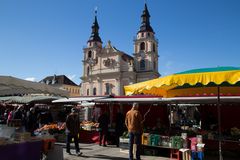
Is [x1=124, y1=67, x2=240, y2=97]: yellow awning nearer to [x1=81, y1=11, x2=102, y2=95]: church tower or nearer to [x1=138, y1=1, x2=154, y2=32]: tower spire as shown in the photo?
[x1=81, y1=11, x2=102, y2=95]: church tower

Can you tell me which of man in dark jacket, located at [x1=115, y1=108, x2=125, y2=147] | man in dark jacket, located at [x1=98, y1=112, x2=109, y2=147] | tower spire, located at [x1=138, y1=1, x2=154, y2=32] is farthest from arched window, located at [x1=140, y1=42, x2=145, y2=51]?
man in dark jacket, located at [x1=115, y1=108, x2=125, y2=147]

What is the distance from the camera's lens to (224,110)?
1201 cm

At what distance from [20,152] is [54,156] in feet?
4.78

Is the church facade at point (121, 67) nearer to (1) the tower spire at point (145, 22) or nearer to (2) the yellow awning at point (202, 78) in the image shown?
(1) the tower spire at point (145, 22)

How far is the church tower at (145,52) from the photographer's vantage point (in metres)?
57.4

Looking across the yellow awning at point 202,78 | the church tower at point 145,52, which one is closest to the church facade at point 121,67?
the church tower at point 145,52

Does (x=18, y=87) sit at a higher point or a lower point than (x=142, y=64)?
lower

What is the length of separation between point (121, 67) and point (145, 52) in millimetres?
6355

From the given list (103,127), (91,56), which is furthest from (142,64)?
(103,127)

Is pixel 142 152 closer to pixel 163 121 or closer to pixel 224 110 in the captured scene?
pixel 163 121

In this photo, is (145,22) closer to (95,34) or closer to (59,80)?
(95,34)

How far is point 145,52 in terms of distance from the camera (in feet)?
192

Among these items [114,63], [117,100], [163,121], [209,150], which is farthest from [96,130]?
[114,63]

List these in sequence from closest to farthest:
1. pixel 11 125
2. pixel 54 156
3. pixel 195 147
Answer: pixel 11 125, pixel 54 156, pixel 195 147
